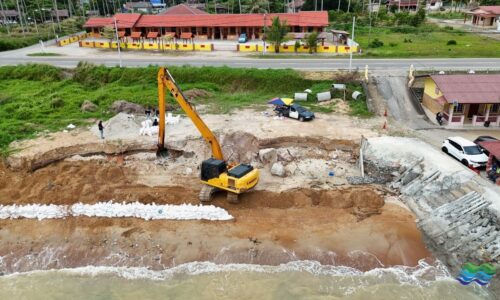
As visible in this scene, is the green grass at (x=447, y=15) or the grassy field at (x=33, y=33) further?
the green grass at (x=447, y=15)

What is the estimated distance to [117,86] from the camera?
43.4 metres

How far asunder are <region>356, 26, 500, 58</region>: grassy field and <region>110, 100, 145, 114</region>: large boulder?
3108cm

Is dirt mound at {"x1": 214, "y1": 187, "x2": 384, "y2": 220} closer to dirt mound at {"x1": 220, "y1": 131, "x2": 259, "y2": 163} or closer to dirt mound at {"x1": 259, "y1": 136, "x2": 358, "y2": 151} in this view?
dirt mound at {"x1": 220, "y1": 131, "x2": 259, "y2": 163}

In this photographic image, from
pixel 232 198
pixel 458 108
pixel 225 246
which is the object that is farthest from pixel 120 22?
pixel 225 246

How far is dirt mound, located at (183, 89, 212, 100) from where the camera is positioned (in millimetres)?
39694

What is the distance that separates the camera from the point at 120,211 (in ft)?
76.7

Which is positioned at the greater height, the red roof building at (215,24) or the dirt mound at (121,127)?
the red roof building at (215,24)

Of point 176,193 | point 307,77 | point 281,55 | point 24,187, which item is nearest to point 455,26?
point 281,55

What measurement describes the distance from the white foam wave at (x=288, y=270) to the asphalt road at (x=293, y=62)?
29.7 m

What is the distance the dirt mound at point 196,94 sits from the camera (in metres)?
39.7

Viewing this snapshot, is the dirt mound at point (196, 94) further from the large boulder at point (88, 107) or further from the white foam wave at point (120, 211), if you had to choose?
the white foam wave at point (120, 211)

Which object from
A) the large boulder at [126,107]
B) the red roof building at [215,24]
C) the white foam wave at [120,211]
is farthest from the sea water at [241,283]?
the red roof building at [215,24]

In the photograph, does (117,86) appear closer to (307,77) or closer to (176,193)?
(307,77)

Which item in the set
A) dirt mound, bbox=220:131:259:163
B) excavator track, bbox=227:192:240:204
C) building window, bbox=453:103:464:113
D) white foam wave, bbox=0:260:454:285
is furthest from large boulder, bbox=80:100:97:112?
building window, bbox=453:103:464:113
